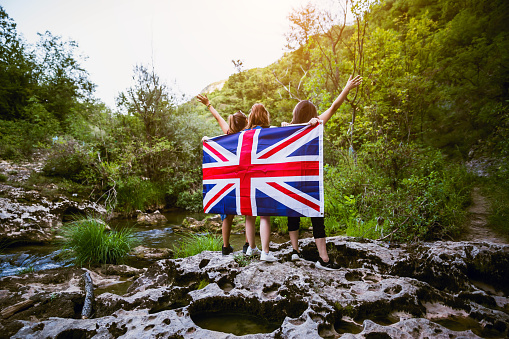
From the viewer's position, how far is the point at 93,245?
4.02 m

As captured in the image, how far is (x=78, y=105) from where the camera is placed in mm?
14773

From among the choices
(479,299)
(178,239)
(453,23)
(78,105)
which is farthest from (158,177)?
(453,23)

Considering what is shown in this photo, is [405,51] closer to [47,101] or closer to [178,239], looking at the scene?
[178,239]

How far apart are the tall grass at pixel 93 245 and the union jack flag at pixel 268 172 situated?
243 centimetres

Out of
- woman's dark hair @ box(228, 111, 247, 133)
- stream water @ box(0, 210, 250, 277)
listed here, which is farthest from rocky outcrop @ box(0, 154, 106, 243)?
woman's dark hair @ box(228, 111, 247, 133)

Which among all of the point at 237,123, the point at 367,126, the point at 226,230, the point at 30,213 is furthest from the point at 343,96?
the point at 30,213

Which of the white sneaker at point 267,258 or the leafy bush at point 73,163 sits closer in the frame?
the white sneaker at point 267,258

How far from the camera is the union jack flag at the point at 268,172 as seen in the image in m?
2.59

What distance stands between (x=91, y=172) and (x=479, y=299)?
1064 cm

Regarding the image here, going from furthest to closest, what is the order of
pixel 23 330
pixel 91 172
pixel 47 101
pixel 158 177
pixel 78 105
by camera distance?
pixel 78 105 → pixel 47 101 → pixel 158 177 → pixel 91 172 → pixel 23 330

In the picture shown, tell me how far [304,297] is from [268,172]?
143 cm

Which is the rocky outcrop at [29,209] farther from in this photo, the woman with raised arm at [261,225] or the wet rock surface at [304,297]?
the woman with raised arm at [261,225]

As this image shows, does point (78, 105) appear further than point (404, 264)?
A: Yes

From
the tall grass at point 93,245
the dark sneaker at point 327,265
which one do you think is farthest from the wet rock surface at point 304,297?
the tall grass at point 93,245
